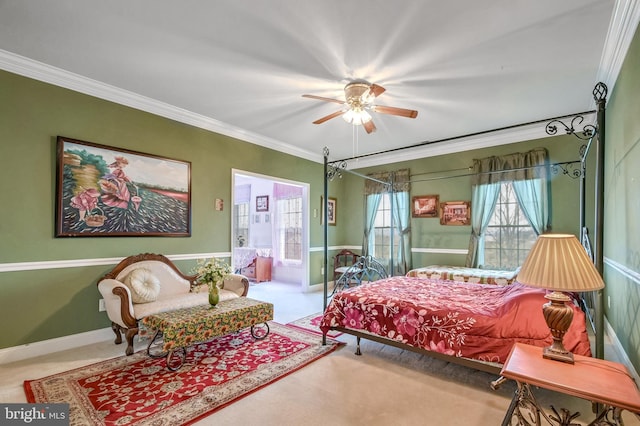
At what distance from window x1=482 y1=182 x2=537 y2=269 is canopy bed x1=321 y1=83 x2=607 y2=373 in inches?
48.1

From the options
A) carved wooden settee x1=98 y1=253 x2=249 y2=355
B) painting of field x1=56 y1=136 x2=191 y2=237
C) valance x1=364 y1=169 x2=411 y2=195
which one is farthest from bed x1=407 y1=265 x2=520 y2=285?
painting of field x1=56 y1=136 x2=191 y2=237

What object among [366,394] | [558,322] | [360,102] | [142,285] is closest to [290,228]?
[142,285]

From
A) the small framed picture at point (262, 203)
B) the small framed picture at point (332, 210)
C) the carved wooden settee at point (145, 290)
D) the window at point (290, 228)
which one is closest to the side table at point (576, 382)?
the carved wooden settee at point (145, 290)

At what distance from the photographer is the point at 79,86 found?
3.31 m

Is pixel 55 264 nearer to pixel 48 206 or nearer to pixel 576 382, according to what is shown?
pixel 48 206

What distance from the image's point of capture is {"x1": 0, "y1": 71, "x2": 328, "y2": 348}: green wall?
2.92 meters

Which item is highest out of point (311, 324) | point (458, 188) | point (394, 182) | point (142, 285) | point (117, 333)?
point (394, 182)

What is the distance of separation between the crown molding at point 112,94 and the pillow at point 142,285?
2.07 metres

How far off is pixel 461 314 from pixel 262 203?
6.17m

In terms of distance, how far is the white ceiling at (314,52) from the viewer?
2219 mm

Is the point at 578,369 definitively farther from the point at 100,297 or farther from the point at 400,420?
the point at 100,297

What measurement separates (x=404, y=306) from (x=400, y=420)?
0.95m

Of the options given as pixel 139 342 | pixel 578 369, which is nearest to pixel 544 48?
pixel 578 369

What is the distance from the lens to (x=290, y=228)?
7.20 meters
